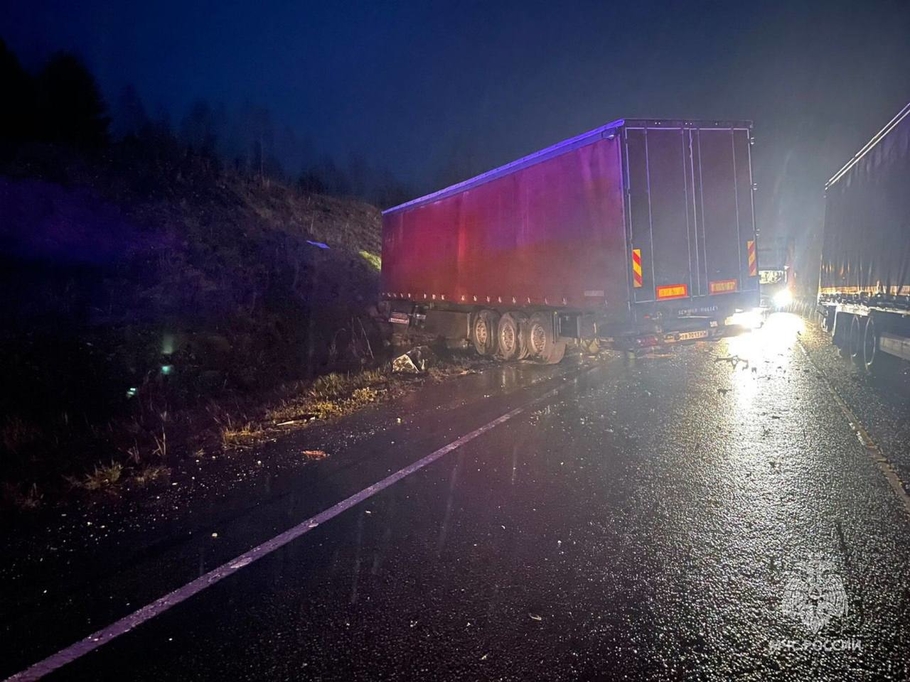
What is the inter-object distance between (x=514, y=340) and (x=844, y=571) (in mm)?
10754

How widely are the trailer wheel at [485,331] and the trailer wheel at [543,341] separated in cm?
143

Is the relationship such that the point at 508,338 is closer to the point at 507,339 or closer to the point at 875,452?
the point at 507,339

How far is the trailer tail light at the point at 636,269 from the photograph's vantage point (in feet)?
32.6

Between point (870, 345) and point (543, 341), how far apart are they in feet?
20.7

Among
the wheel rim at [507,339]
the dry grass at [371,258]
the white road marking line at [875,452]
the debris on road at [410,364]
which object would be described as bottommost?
the white road marking line at [875,452]

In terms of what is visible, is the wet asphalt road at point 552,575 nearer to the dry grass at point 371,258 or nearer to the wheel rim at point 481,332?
the wheel rim at point 481,332

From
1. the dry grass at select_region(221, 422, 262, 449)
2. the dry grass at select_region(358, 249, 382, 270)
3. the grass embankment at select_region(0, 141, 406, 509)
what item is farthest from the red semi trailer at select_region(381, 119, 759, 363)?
the dry grass at select_region(358, 249, 382, 270)

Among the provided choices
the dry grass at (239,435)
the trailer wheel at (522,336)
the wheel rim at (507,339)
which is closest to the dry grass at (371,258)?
the wheel rim at (507,339)

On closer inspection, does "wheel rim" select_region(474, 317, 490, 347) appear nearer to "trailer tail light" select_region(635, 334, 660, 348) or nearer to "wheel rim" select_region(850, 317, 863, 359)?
"trailer tail light" select_region(635, 334, 660, 348)

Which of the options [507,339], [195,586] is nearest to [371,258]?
[507,339]

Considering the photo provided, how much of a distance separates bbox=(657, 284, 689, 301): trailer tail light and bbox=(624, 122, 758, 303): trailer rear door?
17 mm

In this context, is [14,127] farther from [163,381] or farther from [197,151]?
[163,381]

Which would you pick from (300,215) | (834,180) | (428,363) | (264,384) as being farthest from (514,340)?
(300,215)

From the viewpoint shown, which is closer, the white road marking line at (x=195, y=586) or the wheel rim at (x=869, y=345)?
the white road marking line at (x=195, y=586)
